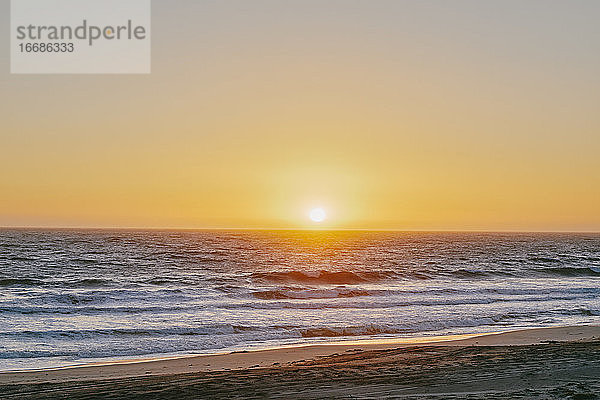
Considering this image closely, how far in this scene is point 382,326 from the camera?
70.6 feet

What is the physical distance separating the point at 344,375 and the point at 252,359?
13.2 feet

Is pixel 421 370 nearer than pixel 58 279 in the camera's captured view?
Yes

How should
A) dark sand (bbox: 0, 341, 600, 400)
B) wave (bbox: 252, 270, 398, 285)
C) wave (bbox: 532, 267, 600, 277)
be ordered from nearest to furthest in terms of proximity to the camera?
dark sand (bbox: 0, 341, 600, 400)
wave (bbox: 252, 270, 398, 285)
wave (bbox: 532, 267, 600, 277)

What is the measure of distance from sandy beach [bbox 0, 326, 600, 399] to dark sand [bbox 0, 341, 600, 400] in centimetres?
2

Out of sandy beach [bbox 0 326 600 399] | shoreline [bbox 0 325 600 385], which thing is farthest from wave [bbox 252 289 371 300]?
sandy beach [bbox 0 326 600 399]

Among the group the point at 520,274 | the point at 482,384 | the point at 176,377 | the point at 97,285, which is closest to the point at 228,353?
the point at 176,377

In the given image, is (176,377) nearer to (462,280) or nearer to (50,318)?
(50,318)

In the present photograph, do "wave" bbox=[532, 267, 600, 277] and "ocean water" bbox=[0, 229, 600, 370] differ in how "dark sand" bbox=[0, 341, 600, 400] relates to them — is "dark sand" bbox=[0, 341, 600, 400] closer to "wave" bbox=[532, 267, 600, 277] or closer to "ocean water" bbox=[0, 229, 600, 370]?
"ocean water" bbox=[0, 229, 600, 370]

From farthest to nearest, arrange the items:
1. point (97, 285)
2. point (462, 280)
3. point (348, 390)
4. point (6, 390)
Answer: point (462, 280), point (97, 285), point (6, 390), point (348, 390)

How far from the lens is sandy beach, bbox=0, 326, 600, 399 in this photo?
10.1m

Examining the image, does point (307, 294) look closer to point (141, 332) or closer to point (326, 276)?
point (326, 276)

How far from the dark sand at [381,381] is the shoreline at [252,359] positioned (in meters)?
0.80

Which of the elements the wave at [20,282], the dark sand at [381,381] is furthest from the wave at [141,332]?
the wave at [20,282]

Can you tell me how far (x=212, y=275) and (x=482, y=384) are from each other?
3514 centimetres
